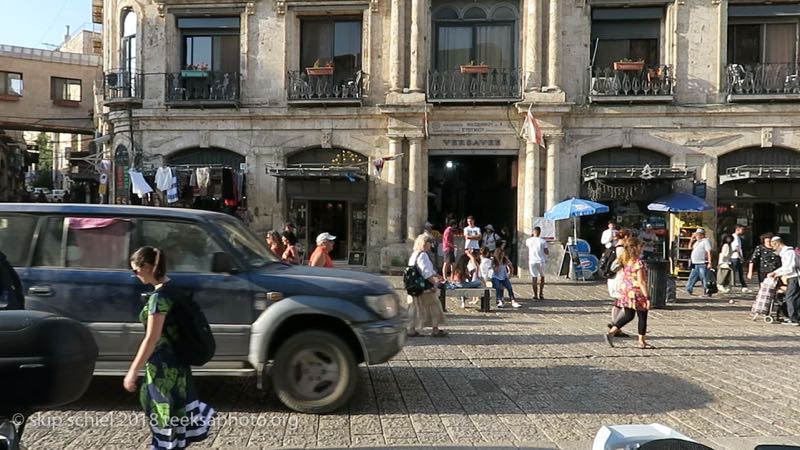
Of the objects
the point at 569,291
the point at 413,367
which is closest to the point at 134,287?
the point at 413,367

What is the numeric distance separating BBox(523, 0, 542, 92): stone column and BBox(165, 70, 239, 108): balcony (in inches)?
354

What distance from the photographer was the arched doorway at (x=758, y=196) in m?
18.5

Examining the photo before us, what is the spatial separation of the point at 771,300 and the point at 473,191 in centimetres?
1118

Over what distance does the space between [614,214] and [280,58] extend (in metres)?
11.4

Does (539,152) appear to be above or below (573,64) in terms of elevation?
below

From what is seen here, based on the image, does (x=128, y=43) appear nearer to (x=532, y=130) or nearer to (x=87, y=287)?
(x=532, y=130)

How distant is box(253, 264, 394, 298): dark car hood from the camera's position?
5.97 metres

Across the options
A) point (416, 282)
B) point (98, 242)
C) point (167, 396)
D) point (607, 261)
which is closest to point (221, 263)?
point (98, 242)

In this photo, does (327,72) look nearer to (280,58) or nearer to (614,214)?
(280,58)

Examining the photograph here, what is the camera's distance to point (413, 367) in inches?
315

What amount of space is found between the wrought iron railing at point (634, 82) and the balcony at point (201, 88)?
1110cm

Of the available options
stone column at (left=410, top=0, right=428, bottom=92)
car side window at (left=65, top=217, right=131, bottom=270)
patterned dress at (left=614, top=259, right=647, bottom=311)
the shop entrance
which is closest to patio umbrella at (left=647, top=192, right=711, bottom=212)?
the shop entrance

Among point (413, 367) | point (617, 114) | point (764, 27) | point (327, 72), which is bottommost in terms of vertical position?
point (413, 367)

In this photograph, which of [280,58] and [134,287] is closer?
[134,287]
